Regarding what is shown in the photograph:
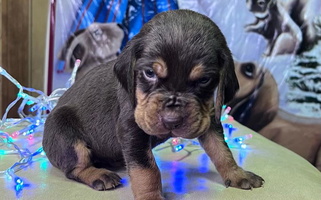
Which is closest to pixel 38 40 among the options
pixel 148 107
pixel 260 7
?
pixel 260 7

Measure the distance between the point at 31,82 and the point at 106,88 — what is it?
7.72 feet

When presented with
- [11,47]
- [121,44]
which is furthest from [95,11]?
[11,47]

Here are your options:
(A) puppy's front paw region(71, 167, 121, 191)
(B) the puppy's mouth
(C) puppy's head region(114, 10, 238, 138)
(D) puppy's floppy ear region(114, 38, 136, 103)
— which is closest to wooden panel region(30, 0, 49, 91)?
(B) the puppy's mouth

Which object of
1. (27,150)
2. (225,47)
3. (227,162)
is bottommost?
(27,150)

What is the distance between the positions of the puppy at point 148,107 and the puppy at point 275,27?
2270mm

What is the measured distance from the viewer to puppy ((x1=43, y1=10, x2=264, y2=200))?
58.7 inches

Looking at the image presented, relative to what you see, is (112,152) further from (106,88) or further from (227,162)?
(227,162)

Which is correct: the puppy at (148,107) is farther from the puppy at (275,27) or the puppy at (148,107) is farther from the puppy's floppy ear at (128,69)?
the puppy at (275,27)

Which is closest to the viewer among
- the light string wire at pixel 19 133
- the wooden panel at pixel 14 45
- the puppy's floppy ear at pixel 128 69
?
the puppy's floppy ear at pixel 128 69

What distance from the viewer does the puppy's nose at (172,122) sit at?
1.45 meters

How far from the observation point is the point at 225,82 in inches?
65.1

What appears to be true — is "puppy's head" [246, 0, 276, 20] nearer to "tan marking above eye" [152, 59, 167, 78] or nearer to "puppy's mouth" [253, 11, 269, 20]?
"puppy's mouth" [253, 11, 269, 20]

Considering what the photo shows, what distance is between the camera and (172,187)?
6.02ft

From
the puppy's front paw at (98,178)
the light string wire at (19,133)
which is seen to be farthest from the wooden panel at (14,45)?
the puppy's front paw at (98,178)
